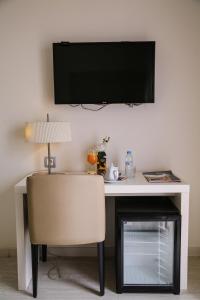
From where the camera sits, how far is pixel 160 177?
238 centimetres

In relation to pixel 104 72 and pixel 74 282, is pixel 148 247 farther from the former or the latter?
pixel 104 72

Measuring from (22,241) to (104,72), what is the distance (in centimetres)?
144

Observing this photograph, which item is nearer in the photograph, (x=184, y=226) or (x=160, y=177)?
(x=184, y=226)

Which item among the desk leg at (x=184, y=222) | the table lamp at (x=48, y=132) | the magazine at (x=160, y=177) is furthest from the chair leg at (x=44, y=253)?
the desk leg at (x=184, y=222)

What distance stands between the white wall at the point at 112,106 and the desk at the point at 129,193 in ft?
1.64

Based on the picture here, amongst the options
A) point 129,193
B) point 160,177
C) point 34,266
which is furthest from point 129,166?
point 34,266

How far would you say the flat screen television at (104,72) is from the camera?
8.05ft

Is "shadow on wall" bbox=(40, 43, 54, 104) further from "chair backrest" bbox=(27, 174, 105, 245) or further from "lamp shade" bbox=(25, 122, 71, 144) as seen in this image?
"chair backrest" bbox=(27, 174, 105, 245)

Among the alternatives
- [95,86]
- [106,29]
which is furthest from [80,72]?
[106,29]

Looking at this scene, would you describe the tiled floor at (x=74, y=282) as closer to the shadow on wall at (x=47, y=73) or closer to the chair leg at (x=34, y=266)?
the chair leg at (x=34, y=266)

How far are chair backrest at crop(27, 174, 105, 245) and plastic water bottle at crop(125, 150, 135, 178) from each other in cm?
56

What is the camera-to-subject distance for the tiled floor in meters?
2.15

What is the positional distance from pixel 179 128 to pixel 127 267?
1204 millimetres

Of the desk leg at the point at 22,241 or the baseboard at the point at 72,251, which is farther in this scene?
the baseboard at the point at 72,251
